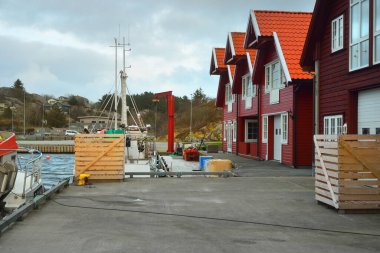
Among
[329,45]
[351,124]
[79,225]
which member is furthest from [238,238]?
[329,45]

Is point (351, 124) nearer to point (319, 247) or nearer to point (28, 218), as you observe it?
point (319, 247)

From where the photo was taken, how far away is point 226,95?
1414 inches

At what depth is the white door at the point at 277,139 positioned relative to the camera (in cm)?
2338

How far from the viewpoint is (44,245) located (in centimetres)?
683

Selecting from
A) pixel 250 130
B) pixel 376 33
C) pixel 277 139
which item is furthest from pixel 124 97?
pixel 376 33

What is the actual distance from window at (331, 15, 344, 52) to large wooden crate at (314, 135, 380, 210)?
23.6 feet

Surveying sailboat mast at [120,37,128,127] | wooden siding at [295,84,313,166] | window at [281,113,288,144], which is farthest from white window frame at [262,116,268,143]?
sailboat mast at [120,37,128,127]

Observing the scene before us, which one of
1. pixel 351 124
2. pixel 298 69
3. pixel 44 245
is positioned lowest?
pixel 44 245

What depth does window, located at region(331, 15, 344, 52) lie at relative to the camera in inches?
625

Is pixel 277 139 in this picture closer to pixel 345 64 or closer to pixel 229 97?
pixel 345 64

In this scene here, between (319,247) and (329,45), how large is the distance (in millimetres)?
11370

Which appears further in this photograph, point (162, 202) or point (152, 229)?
point (162, 202)

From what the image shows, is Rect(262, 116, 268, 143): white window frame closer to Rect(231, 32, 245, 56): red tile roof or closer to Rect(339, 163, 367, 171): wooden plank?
Rect(231, 32, 245, 56): red tile roof

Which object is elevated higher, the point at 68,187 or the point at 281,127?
the point at 281,127
